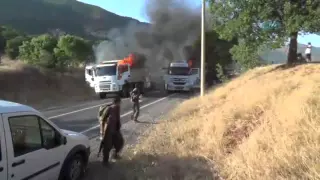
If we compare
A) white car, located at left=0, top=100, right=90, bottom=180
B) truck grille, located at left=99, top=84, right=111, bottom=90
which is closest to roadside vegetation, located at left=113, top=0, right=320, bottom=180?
white car, located at left=0, top=100, right=90, bottom=180

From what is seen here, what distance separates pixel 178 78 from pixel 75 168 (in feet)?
82.2

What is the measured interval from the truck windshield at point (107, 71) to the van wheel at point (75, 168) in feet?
69.7


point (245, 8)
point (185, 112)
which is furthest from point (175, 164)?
point (245, 8)

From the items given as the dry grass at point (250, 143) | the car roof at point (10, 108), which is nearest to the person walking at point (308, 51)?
the dry grass at point (250, 143)

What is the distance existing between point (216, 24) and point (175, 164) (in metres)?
14.4

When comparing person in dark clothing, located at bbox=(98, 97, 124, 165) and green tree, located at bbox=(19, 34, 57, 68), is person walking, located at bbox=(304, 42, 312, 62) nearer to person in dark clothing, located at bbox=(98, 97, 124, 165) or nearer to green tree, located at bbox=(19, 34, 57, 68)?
person in dark clothing, located at bbox=(98, 97, 124, 165)

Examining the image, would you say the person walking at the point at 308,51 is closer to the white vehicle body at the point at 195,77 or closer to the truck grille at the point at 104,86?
the white vehicle body at the point at 195,77

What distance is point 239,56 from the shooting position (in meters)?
19.5

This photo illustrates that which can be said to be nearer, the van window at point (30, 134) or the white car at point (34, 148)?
the white car at point (34, 148)

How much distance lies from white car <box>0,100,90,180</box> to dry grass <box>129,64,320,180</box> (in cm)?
108

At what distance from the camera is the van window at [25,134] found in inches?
193

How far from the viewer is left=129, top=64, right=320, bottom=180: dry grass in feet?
16.5

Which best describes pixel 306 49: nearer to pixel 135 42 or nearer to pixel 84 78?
pixel 135 42

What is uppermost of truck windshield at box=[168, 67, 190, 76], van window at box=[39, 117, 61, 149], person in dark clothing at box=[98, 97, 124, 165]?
van window at box=[39, 117, 61, 149]
